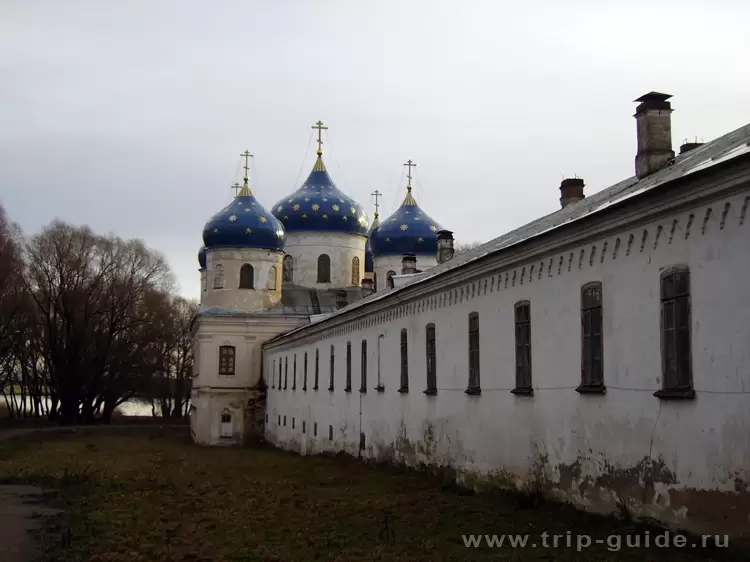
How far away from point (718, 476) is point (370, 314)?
15509 mm

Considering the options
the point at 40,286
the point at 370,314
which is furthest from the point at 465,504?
the point at 40,286

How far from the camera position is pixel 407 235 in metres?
45.9

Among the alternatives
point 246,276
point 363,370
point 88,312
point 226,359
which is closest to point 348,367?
point 363,370

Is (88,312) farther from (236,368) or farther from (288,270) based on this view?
(236,368)

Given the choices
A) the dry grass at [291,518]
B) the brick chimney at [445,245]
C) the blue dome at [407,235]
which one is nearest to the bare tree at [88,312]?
the blue dome at [407,235]

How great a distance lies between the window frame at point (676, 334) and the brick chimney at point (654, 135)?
141 inches

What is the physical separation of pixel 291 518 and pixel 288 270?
112 feet

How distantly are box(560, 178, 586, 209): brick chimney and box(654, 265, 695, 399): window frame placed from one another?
10474 millimetres

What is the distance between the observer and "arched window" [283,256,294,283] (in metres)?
47.5

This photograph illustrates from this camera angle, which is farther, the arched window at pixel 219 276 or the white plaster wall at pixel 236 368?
the arched window at pixel 219 276

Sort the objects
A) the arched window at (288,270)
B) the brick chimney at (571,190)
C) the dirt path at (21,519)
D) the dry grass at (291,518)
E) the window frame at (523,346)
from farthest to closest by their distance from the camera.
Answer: the arched window at (288,270), the brick chimney at (571,190), the window frame at (523,346), the dirt path at (21,519), the dry grass at (291,518)

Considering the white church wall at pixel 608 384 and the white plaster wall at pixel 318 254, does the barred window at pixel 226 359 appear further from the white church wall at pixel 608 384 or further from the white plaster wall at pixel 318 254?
the white church wall at pixel 608 384

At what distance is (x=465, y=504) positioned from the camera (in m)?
14.7

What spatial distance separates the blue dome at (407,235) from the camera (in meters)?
45.8
